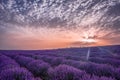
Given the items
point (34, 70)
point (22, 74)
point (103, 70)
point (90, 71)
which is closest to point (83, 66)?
point (90, 71)

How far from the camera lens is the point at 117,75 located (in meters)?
5.21

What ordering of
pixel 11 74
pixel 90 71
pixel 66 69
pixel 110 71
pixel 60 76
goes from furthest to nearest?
1. pixel 90 71
2. pixel 110 71
3. pixel 66 69
4. pixel 60 76
5. pixel 11 74

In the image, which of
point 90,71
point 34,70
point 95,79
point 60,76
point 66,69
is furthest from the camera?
point 34,70

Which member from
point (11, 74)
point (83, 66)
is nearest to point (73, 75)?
point (11, 74)

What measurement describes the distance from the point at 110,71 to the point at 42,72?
2.80 m

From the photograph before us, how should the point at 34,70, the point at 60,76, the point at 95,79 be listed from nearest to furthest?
the point at 95,79 < the point at 60,76 < the point at 34,70

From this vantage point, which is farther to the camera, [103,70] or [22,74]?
[103,70]

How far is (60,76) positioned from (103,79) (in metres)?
1.27

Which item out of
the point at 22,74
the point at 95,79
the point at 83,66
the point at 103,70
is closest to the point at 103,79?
the point at 95,79

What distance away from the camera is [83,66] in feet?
23.6

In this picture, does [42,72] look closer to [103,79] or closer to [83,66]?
[83,66]

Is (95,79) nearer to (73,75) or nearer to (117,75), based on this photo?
(73,75)

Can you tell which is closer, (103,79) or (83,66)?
(103,79)

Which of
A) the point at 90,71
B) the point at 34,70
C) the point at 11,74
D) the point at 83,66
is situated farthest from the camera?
the point at 34,70
